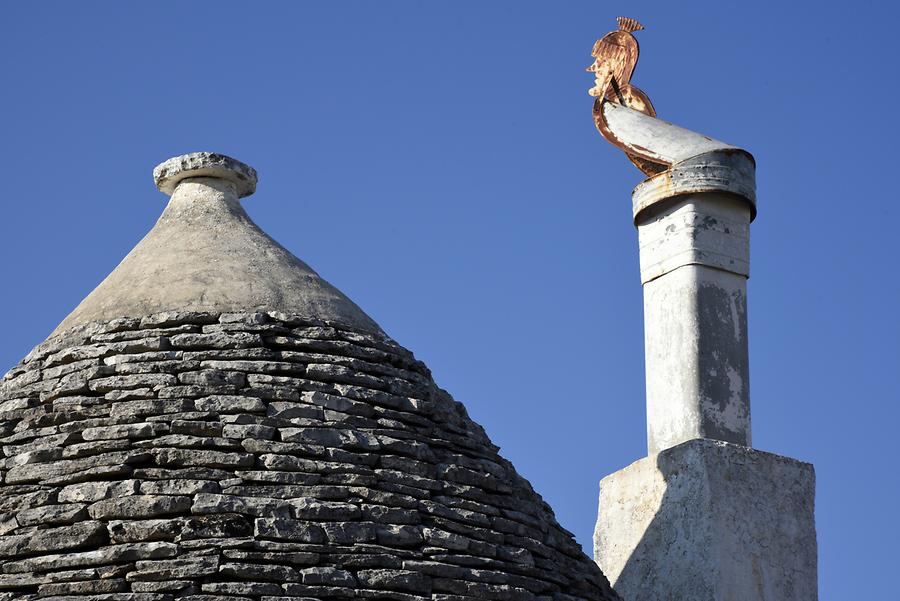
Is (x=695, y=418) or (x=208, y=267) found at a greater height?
(x=695, y=418)

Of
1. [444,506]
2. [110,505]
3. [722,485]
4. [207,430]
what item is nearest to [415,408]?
[444,506]

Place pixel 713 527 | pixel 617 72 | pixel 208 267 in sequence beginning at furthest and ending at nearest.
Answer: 1. pixel 617 72
2. pixel 713 527
3. pixel 208 267

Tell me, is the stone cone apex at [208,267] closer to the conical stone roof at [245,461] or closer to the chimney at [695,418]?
the conical stone roof at [245,461]

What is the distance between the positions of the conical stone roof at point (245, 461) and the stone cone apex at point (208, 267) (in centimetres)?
2

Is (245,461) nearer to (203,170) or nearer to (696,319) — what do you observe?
(203,170)

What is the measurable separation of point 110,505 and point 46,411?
116cm

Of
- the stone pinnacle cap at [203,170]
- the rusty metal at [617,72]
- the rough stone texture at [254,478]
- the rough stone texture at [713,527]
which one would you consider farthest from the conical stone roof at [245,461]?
the rusty metal at [617,72]

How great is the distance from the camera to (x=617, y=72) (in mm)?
15539

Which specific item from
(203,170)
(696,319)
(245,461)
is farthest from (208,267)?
(696,319)

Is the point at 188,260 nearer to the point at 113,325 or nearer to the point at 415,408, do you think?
the point at 113,325

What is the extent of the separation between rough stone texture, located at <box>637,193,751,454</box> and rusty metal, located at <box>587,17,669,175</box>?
3.80 ft

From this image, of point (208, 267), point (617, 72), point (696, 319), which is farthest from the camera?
point (617, 72)

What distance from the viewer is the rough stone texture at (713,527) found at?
1298 centimetres

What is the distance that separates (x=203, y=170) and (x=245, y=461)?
3.04 metres
